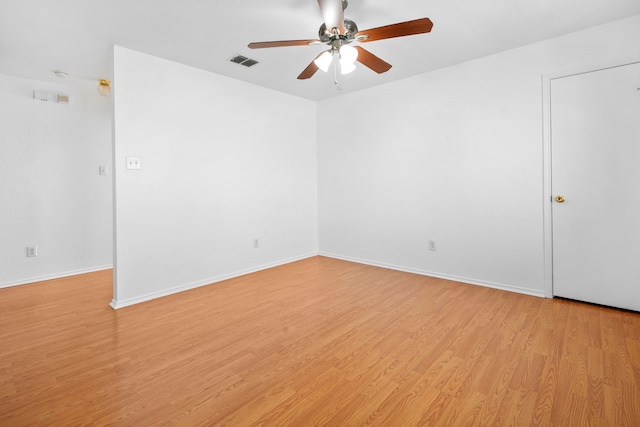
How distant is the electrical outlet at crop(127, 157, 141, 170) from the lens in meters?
2.94

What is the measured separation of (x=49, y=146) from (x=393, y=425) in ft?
15.4

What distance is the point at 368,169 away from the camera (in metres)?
4.32

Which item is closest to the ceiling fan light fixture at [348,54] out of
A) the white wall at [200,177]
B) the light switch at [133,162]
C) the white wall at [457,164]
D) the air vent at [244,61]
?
the air vent at [244,61]

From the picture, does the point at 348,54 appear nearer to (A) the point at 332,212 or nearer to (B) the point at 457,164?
(B) the point at 457,164

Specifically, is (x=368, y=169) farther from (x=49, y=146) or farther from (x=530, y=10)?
(x=49, y=146)

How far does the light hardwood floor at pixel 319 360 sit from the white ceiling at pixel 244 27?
95.8 inches

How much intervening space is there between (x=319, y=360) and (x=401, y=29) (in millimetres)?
2172

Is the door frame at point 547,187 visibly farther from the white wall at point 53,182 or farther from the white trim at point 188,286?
the white wall at point 53,182

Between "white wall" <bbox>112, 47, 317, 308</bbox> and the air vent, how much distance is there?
1.54ft

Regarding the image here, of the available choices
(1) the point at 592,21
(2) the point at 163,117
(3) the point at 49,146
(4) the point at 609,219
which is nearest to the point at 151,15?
(2) the point at 163,117

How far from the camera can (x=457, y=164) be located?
138 inches

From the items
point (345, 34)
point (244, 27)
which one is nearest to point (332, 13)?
point (345, 34)

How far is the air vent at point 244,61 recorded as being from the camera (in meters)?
3.18

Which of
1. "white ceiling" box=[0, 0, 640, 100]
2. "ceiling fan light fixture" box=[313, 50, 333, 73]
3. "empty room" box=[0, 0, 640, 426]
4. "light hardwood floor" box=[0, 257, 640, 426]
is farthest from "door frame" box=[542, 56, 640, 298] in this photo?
"ceiling fan light fixture" box=[313, 50, 333, 73]
